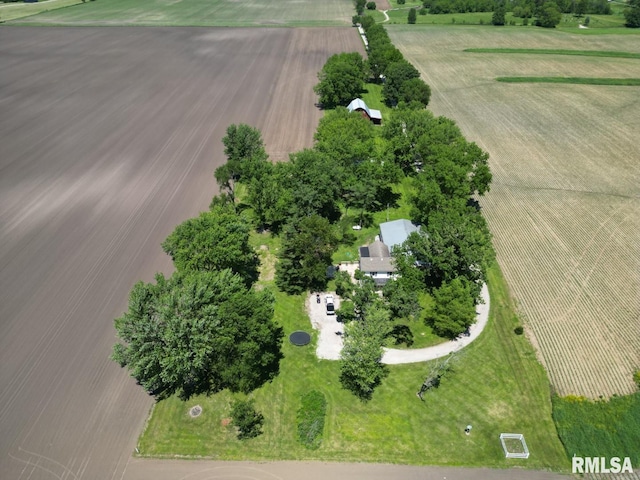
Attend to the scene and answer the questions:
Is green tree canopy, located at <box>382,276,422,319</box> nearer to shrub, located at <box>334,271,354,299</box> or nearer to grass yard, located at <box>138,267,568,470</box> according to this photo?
shrub, located at <box>334,271,354,299</box>

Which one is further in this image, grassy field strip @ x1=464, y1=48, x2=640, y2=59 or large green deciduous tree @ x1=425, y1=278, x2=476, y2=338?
grassy field strip @ x1=464, y1=48, x2=640, y2=59

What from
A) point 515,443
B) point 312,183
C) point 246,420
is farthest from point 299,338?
point 312,183

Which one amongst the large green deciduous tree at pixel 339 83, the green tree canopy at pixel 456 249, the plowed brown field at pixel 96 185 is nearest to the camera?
the plowed brown field at pixel 96 185

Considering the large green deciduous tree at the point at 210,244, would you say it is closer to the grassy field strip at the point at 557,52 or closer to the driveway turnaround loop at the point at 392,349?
the driveway turnaround loop at the point at 392,349

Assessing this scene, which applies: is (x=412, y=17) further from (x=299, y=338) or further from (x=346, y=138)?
(x=299, y=338)

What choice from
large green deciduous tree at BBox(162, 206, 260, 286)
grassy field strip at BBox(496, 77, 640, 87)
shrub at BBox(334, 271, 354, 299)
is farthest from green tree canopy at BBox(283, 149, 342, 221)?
grassy field strip at BBox(496, 77, 640, 87)

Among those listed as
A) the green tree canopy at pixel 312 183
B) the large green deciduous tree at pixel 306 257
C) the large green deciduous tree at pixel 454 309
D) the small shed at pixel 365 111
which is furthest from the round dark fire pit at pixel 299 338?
the small shed at pixel 365 111
